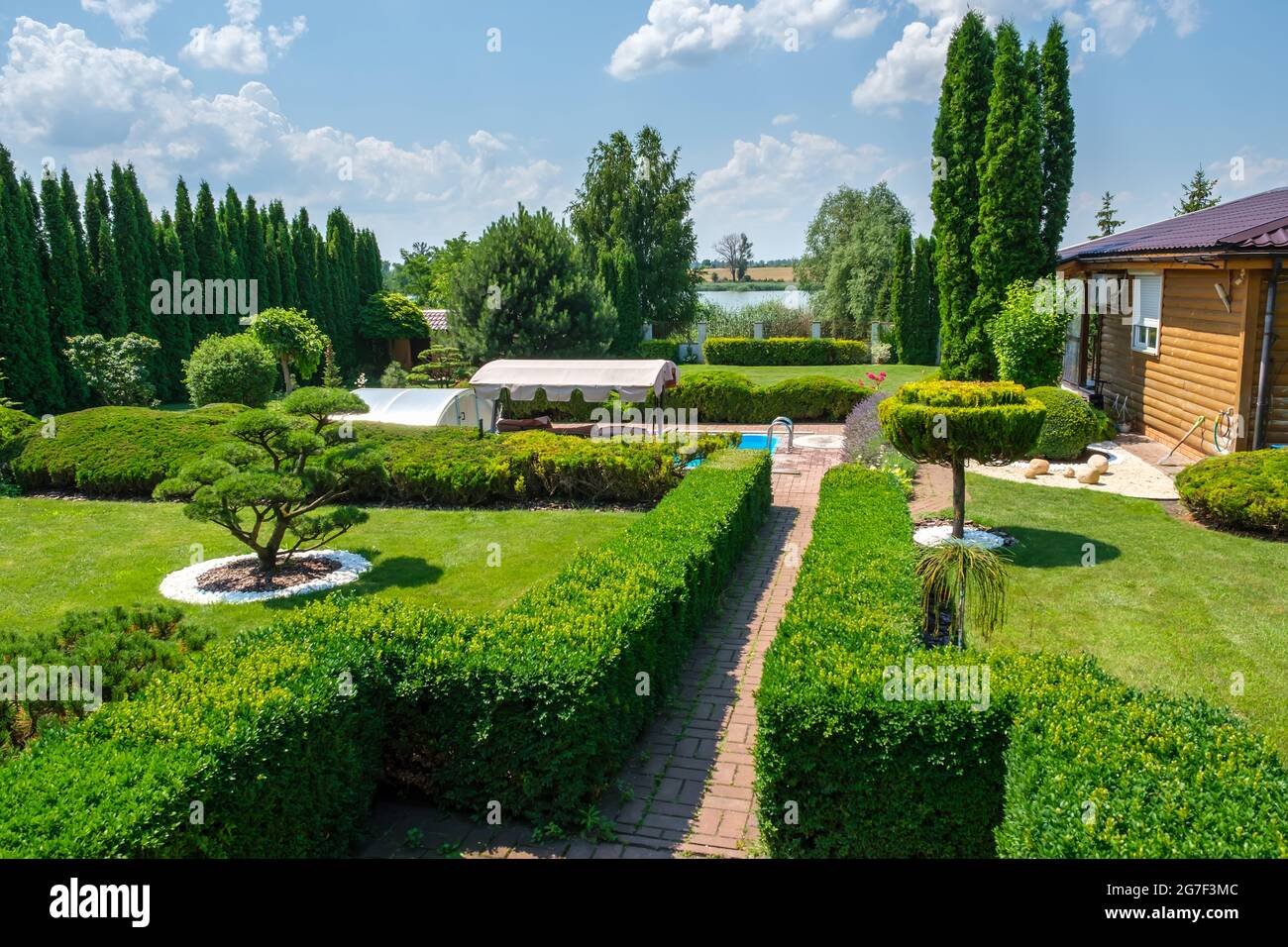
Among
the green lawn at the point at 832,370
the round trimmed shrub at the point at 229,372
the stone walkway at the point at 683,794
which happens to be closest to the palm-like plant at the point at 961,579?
the stone walkway at the point at 683,794

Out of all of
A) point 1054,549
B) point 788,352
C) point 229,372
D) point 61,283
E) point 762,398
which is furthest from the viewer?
point 788,352

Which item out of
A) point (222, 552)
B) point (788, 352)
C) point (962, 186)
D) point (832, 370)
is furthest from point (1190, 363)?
point (788, 352)

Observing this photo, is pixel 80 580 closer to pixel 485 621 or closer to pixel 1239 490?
pixel 485 621

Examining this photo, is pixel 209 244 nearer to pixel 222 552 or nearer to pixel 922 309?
pixel 222 552

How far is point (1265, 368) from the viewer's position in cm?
1383

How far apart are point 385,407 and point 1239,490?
52.3ft

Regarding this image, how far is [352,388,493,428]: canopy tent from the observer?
754 inches

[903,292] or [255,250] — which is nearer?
[255,250]

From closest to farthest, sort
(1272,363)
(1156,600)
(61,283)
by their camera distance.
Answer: (1156,600), (1272,363), (61,283)

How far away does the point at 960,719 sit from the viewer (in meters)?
4.79

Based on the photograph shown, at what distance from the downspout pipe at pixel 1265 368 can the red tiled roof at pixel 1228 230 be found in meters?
0.50

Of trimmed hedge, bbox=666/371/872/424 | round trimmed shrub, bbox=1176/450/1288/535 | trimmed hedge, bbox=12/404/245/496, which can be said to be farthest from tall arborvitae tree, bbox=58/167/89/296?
round trimmed shrub, bbox=1176/450/1288/535

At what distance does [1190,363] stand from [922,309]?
23.4 m

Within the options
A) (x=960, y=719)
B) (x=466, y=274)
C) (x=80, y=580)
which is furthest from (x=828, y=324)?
(x=960, y=719)
